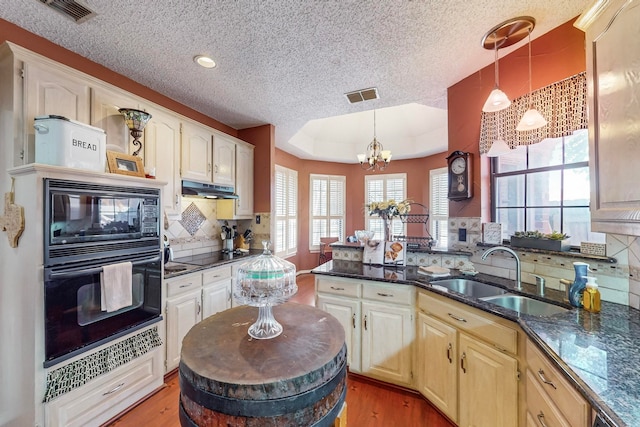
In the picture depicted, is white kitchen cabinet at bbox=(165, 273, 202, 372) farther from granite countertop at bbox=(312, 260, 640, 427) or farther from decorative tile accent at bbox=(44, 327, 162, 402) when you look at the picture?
granite countertop at bbox=(312, 260, 640, 427)

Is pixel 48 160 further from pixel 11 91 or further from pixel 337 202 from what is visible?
pixel 337 202

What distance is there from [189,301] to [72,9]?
7.53ft

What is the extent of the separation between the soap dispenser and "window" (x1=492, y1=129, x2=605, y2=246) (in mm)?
548

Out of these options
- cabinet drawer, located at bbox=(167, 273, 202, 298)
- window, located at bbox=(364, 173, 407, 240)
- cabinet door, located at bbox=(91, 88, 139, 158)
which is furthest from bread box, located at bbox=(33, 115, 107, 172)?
window, located at bbox=(364, 173, 407, 240)

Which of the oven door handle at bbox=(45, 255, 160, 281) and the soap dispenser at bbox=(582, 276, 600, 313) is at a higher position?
the oven door handle at bbox=(45, 255, 160, 281)

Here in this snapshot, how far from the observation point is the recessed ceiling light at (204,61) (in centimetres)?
215

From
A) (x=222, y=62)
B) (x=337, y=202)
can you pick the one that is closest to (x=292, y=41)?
(x=222, y=62)

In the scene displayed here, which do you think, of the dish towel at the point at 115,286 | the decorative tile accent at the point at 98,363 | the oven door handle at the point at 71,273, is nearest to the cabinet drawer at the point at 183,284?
the decorative tile accent at the point at 98,363

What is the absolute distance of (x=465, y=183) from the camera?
2.41 meters

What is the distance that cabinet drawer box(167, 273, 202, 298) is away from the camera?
90.0 inches

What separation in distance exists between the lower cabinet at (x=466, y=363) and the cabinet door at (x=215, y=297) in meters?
2.01

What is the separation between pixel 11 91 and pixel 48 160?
20.5 inches

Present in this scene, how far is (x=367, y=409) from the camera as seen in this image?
6.34 ft

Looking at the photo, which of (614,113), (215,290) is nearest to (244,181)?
(215,290)
